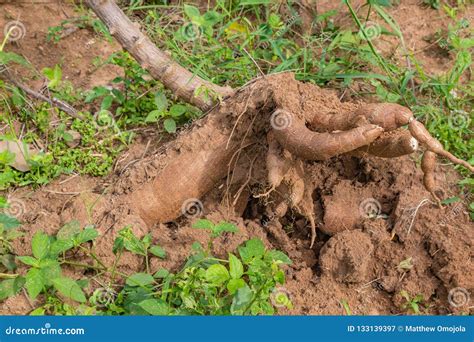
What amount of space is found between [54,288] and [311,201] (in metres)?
1.16

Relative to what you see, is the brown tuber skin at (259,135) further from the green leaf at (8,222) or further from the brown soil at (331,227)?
the green leaf at (8,222)

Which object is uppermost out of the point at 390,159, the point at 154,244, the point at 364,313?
the point at 154,244

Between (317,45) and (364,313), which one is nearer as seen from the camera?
(364,313)

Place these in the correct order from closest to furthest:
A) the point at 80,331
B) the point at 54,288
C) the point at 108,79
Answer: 1. the point at 80,331
2. the point at 54,288
3. the point at 108,79

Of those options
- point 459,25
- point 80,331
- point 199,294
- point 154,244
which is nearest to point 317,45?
point 459,25

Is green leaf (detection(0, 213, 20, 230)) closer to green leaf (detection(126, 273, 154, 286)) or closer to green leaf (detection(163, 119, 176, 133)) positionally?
green leaf (detection(126, 273, 154, 286))

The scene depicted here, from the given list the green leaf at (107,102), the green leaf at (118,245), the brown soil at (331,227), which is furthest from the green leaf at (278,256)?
the green leaf at (107,102)

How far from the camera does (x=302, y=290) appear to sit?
98.0 inches

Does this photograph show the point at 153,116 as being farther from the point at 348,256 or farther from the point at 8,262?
the point at 348,256

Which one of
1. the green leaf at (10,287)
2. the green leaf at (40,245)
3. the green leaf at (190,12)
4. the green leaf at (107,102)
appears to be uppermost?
the green leaf at (190,12)

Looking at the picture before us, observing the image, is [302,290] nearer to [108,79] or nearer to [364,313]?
[364,313]

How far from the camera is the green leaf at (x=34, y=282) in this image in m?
2.22

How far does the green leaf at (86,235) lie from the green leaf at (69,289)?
20cm

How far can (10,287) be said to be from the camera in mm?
2354
